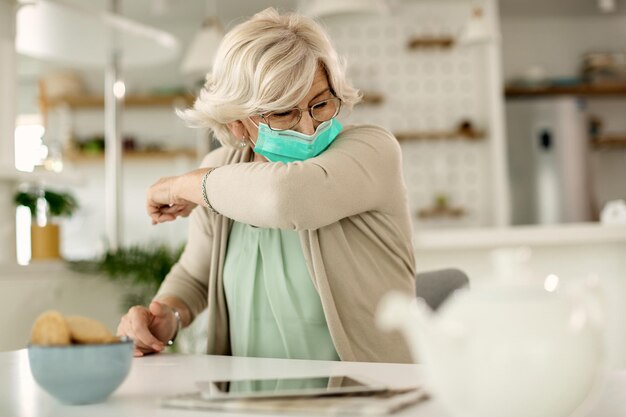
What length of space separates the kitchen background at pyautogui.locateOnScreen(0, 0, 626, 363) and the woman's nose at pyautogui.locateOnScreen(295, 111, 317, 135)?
3.23 m

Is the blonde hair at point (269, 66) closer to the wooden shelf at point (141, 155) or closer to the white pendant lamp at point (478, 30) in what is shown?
the white pendant lamp at point (478, 30)

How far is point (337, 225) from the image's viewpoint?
1575 mm

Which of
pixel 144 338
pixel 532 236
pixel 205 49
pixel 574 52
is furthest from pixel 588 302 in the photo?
pixel 574 52

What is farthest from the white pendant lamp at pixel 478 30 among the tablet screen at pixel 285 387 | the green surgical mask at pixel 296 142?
the tablet screen at pixel 285 387

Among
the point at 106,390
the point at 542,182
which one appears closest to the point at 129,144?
the point at 542,182

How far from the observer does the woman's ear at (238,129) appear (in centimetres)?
174

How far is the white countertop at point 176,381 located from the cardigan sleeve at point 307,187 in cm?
24

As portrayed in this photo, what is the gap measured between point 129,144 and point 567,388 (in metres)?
6.60

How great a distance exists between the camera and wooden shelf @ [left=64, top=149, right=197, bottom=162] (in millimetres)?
6826

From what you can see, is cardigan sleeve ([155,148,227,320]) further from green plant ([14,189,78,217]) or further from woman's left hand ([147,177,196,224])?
green plant ([14,189,78,217])

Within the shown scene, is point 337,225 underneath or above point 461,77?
underneath

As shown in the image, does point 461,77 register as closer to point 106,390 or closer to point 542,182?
point 542,182

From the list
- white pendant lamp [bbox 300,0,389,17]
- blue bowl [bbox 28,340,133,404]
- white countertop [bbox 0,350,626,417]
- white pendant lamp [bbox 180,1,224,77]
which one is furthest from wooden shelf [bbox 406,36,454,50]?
blue bowl [bbox 28,340,133,404]

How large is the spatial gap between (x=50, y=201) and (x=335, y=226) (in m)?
1.79
